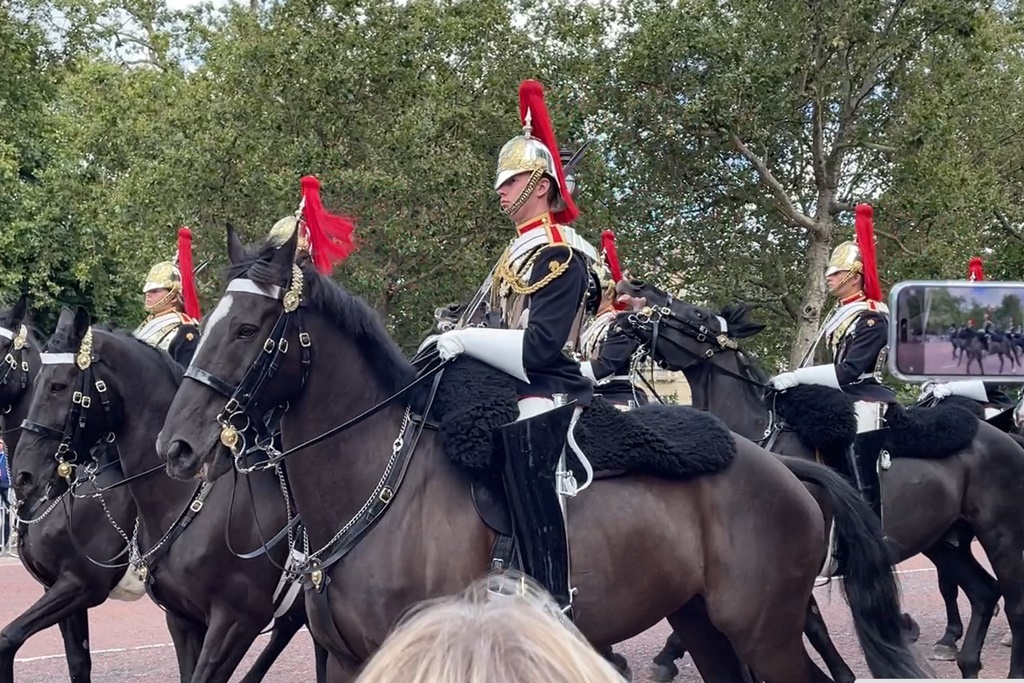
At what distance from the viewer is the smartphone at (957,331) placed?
4.66 m

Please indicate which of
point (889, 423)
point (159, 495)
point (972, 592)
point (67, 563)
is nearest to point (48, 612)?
point (67, 563)

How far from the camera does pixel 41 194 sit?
22.8 m

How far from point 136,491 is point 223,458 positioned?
200cm

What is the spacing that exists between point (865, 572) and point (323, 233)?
90.4 inches

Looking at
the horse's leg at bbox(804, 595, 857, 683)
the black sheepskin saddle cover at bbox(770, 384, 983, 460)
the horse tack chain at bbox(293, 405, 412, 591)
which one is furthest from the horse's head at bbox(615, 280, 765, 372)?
the horse tack chain at bbox(293, 405, 412, 591)

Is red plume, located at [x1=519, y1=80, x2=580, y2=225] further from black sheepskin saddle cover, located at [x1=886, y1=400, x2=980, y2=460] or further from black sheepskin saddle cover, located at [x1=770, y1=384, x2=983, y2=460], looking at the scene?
black sheepskin saddle cover, located at [x1=886, y1=400, x2=980, y2=460]

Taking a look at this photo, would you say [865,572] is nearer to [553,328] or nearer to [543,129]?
[553,328]

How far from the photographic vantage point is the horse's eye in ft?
14.0

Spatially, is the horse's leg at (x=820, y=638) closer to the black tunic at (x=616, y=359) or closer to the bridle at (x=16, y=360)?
the black tunic at (x=616, y=359)

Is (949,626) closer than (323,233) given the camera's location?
No

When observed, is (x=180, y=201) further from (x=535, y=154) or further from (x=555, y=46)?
→ (x=535, y=154)

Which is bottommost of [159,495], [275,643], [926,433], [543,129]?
[275,643]

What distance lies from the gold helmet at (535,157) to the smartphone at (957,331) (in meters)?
1.23

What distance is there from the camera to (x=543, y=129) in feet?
16.5
